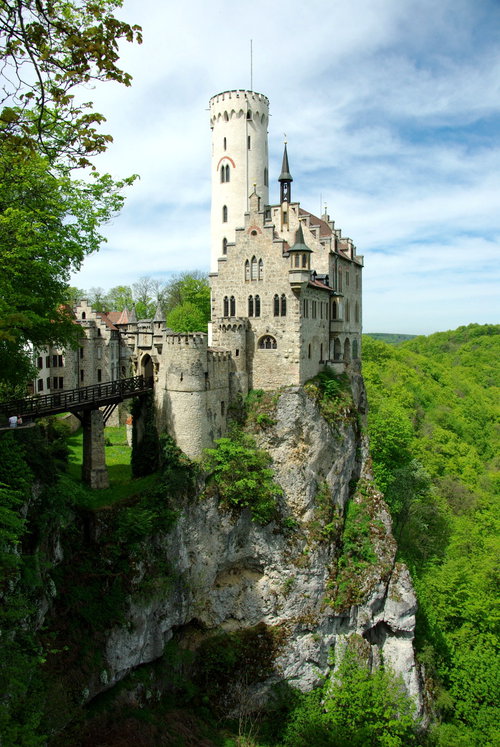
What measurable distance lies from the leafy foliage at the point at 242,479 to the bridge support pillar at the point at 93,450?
5.78 metres

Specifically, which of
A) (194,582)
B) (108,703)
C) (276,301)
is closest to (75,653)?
(108,703)

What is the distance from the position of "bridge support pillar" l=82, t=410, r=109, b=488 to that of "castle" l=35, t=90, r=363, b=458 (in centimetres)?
404

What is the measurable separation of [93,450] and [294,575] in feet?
45.3

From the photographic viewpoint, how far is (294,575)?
31938 millimetres

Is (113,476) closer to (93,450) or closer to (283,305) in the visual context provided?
(93,450)

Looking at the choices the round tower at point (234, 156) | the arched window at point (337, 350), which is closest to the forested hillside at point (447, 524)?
the arched window at point (337, 350)

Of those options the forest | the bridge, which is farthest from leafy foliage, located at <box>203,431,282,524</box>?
the bridge

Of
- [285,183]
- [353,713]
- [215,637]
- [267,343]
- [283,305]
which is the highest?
[285,183]

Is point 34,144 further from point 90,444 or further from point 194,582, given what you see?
point 194,582

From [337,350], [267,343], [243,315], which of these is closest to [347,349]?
[337,350]

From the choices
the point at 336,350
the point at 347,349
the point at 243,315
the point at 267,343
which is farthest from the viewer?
the point at 347,349

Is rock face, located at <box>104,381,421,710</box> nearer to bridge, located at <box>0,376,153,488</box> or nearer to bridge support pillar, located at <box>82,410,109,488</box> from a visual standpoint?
bridge support pillar, located at <box>82,410,109,488</box>

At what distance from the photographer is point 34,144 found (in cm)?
960

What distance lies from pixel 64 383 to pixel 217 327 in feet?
49.4
